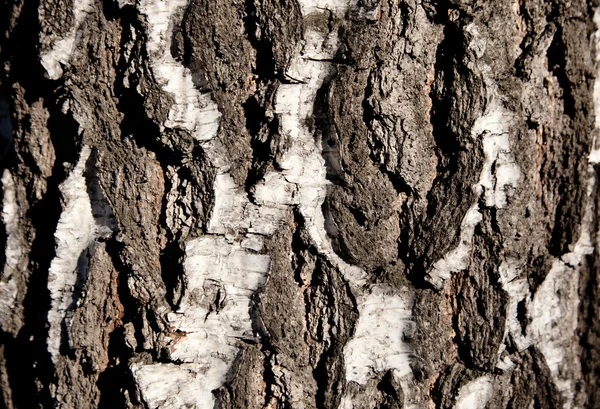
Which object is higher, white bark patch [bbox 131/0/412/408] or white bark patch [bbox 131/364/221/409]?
white bark patch [bbox 131/0/412/408]

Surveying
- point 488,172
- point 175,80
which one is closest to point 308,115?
point 175,80

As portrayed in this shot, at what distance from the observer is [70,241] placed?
1.09 metres

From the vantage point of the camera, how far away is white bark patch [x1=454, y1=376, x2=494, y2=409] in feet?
3.64

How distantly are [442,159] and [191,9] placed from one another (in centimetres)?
51

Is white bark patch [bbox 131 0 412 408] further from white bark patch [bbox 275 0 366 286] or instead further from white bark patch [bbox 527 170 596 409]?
white bark patch [bbox 527 170 596 409]

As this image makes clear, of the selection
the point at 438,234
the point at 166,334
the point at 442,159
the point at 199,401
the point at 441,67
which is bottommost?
the point at 199,401

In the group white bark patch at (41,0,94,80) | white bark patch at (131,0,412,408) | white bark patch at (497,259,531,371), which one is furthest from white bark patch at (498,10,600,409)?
white bark patch at (41,0,94,80)

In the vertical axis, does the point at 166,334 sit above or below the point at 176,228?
below

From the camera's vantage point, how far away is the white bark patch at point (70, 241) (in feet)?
3.52

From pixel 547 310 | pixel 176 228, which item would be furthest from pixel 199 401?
pixel 547 310

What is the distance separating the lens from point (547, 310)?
3.84 feet

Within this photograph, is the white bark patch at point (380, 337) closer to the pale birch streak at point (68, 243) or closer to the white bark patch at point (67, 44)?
the pale birch streak at point (68, 243)

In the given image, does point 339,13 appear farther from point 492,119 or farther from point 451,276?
point 451,276

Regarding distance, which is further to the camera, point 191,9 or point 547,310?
point 547,310
